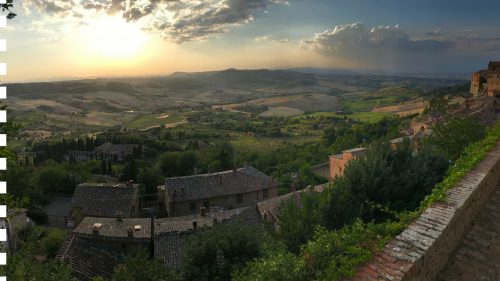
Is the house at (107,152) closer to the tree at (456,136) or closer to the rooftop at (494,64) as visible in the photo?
the rooftop at (494,64)

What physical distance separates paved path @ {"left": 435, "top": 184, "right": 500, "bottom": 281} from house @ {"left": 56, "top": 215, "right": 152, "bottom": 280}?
16.0m

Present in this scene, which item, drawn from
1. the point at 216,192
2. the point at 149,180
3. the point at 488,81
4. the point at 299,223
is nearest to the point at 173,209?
the point at 216,192

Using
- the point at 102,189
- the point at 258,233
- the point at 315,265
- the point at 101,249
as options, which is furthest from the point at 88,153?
the point at 315,265

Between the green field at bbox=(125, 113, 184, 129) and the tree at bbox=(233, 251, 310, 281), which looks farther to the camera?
the green field at bbox=(125, 113, 184, 129)

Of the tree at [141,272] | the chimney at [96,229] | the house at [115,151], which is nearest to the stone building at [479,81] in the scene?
the chimney at [96,229]

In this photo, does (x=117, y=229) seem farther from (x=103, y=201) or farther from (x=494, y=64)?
(x=494, y=64)

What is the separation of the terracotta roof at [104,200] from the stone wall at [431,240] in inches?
1263

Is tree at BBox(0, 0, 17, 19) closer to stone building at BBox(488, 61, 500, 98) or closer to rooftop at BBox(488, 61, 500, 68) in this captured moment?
stone building at BBox(488, 61, 500, 98)

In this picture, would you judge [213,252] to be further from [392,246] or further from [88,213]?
[88,213]

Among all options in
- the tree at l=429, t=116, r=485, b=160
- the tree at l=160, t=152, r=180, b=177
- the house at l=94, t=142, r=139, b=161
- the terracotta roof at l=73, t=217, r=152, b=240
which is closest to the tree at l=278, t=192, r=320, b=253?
the tree at l=429, t=116, r=485, b=160

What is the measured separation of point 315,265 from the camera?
18.9 ft

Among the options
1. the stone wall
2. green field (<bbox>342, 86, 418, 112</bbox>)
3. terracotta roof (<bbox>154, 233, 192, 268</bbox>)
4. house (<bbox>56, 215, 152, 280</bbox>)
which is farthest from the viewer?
green field (<bbox>342, 86, 418, 112</bbox>)

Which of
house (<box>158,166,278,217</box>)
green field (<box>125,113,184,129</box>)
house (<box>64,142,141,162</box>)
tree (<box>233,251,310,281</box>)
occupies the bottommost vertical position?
green field (<box>125,113,184,129</box>)

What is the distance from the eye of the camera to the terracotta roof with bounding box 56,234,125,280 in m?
20.5
